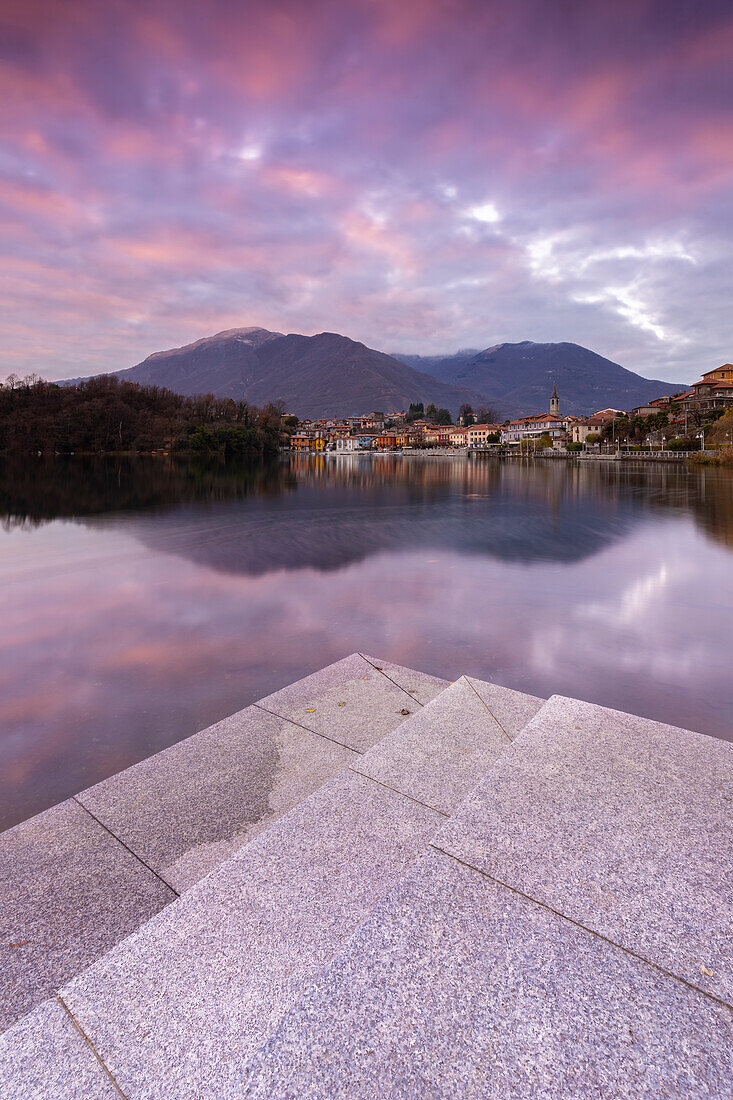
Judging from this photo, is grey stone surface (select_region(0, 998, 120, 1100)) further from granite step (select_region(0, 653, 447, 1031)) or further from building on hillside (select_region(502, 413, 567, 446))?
building on hillside (select_region(502, 413, 567, 446))

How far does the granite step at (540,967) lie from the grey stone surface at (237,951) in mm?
166

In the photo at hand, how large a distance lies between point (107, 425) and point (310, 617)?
101 metres

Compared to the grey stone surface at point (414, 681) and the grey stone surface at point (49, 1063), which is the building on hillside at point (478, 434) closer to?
the grey stone surface at point (414, 681)

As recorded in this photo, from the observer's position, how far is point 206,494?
3081 centimetres

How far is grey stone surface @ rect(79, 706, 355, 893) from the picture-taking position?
123 inches

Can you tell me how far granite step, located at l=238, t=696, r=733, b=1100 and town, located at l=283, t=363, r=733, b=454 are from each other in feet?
214

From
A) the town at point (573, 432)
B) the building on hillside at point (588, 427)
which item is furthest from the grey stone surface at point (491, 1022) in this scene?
the building on hillside at point (588, 427)

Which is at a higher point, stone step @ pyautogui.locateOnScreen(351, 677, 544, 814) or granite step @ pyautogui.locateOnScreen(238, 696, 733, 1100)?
granite step @ pyautogui.locateOnScreen(238, 696, 733, 1100)

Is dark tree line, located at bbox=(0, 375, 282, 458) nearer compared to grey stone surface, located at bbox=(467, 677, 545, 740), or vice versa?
grey stone surface, located at bbox=(467, 677, 545, 740)

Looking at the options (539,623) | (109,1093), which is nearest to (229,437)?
(539,623)

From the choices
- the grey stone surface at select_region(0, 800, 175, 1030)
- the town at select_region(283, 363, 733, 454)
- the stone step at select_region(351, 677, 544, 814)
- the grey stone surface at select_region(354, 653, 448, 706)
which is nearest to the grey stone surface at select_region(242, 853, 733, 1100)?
the stone step at select_region(351, 677, 544, 814)

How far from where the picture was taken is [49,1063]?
1518mm

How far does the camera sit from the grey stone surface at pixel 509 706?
4281 mm

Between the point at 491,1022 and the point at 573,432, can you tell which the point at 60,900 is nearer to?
the point at 491,1022
